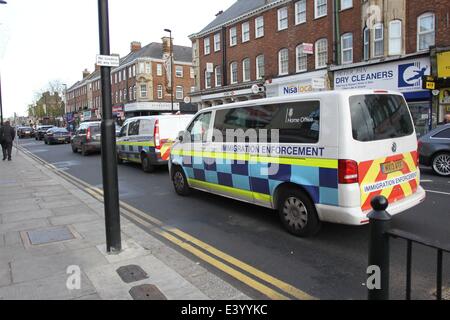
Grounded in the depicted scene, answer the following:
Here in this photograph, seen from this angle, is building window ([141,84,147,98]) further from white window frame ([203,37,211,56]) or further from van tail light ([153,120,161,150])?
van tail light ([153,120,161,150])

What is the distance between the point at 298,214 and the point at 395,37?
17.7 meters

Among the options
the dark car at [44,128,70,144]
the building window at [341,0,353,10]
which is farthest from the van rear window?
the dark car at [44,128,70,144]

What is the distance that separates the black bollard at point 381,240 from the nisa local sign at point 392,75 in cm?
1808

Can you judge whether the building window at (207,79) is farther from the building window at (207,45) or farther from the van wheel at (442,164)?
A: the van wheel at (442,164)

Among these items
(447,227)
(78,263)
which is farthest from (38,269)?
(447,227)

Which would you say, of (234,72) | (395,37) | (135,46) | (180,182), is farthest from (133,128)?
(135,46)

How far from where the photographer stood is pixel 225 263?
4.50 m

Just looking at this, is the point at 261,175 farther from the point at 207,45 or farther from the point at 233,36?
the point at 207,45

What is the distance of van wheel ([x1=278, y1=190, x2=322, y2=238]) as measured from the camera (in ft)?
17.0

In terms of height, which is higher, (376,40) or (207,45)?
(207,45)

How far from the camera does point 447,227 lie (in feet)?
18.1

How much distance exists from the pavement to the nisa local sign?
17090 millimetres

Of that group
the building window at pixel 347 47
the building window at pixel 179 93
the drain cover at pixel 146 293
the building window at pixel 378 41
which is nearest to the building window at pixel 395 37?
the building window at pixel 378 41

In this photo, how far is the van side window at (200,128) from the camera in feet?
23.7
